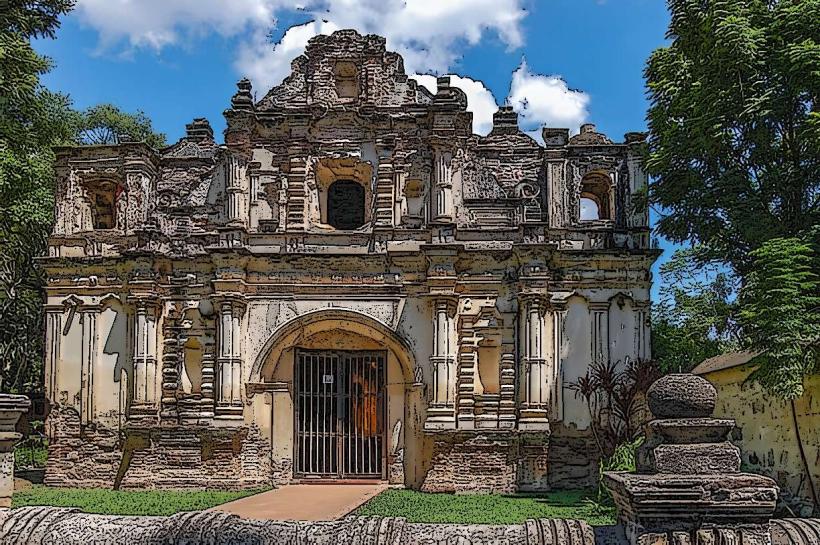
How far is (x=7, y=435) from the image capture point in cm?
616

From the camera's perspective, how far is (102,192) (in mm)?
19406

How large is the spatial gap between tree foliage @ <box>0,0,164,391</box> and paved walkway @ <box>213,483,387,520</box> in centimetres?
465

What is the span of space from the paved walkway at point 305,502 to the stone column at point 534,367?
10.8 feet

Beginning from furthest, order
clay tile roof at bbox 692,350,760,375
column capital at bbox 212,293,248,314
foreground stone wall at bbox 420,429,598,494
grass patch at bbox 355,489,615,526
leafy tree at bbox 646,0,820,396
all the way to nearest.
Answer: column capital at bbox 212,293,248,314 < foreground stone wall at bbox 420,429,598,494 < clay tile roof at bbox 692,350,760,375 < grass patch at bbox 355,489,615,526 < leafy tree at bbox 646,0,820,396

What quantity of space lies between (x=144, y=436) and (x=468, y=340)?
6.79m

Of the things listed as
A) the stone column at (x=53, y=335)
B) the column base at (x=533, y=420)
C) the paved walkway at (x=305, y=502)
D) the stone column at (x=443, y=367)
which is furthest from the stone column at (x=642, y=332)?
the stone column at (x=53, y=335)

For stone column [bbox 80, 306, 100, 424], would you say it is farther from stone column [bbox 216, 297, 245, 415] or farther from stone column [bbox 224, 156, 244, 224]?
stone column [bbox 224, 156, 244, 224]

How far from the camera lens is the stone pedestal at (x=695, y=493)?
4715mm

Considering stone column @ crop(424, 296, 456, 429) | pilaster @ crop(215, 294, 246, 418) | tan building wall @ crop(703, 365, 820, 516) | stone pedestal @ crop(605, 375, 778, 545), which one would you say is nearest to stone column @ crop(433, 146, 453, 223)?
stone column @ crop(424, 296, 456, 429)

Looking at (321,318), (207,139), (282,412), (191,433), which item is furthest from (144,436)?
(207,139)

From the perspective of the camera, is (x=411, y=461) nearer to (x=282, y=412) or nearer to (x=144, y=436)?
(x=282, y=412)

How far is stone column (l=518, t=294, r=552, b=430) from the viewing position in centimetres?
1645

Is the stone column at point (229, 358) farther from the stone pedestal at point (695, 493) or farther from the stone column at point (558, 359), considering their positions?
the stone pedestal at point (695, 493)

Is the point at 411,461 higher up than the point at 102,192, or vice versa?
the point at 102,192
